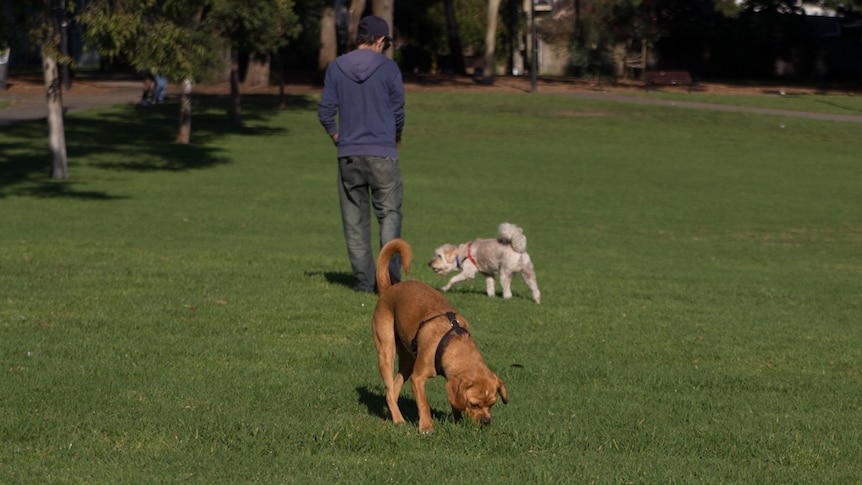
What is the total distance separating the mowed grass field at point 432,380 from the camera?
5.68 metres

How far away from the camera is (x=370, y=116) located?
10.6m

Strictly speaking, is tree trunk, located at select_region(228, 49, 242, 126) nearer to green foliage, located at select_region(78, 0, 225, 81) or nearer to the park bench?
green foliage, located at select_region(78, 0, 225, 81)

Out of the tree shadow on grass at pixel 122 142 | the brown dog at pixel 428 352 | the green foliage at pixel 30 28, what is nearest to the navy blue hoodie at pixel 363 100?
the brown dog at pixel 428 352

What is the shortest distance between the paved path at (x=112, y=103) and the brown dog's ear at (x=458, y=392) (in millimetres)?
35776

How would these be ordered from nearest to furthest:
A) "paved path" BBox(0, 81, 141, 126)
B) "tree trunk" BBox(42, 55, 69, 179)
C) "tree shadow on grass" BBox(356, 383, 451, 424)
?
"tree shadow on grass" BBox(356, 383, 451, 424)
"tree trunk" BBox(42, 55, 69, 179)
"paved path" BBox(0, 81, 141, 126)

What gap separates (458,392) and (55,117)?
21.7m

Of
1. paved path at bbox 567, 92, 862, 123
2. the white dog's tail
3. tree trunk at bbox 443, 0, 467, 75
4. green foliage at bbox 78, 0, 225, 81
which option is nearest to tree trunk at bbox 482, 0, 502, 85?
tree trunk at bbox 443, 0, 467, 75

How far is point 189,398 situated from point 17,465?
158 centimetres

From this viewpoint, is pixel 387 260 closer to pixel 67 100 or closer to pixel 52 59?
pixel 52 59

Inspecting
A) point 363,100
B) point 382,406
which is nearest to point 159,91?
point 363,100

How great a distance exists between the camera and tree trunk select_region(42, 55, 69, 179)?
2475 cm

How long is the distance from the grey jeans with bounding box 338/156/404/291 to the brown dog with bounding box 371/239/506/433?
3.84 metres

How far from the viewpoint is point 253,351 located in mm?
8336

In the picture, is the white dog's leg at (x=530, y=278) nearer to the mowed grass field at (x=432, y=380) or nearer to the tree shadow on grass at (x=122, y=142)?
the mowed grass field at (x=432, y=380)
